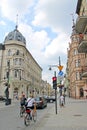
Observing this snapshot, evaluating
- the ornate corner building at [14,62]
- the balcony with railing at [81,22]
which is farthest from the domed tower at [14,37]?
the balcony with railing at [81,22]

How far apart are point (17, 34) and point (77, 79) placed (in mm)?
30701

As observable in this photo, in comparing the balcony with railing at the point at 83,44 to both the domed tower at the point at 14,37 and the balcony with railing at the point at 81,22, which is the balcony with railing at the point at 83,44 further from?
the domed tower at the point at 14,37

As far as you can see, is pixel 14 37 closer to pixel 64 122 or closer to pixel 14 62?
pixel 14 62

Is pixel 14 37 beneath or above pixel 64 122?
above

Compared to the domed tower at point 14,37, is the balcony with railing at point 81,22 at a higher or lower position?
lower

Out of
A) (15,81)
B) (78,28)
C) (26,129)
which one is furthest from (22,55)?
(26,129)

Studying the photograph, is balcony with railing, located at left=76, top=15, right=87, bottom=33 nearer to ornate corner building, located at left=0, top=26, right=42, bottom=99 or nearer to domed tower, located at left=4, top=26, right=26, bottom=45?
ornate corner building, located at left=0, top=26, right=42, bottom=99

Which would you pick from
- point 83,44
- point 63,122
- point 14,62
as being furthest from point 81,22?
point 14,62

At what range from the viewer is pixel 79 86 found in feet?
206

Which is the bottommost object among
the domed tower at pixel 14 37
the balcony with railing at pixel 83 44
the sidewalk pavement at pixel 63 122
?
the sidewalk pavement at pixel 63 122

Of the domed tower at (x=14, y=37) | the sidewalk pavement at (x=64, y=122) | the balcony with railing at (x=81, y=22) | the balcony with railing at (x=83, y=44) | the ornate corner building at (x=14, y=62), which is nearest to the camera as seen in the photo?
the sidewalk pavement at (x=64, y=122)

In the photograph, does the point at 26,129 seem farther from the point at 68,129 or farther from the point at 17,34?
the point at 17,34

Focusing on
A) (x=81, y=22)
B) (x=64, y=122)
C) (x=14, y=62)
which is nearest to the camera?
(x=64, y=122)

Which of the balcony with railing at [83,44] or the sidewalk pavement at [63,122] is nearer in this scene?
the sidewalk pavement at [63,122]
